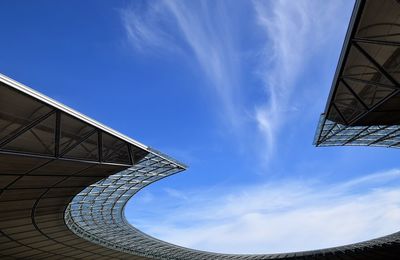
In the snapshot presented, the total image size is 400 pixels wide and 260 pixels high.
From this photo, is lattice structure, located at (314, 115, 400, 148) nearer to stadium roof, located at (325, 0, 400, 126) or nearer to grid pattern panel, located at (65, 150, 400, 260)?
stadium roof, located at (325, 0, 400, 126)

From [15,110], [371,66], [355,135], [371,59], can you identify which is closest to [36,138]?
[15,110]

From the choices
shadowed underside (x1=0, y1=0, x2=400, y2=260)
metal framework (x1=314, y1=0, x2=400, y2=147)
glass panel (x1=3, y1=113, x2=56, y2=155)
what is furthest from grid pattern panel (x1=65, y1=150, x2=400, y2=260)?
metal framework (x1=314, y1=0, x2=400, y2=147)

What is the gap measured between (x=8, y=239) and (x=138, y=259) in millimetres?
26415

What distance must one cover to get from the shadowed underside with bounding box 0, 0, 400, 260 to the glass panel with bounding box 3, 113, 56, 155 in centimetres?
4

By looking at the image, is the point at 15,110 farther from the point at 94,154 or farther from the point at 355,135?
the point at 355,135

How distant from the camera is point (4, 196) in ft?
67.9

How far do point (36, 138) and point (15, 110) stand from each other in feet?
11.3

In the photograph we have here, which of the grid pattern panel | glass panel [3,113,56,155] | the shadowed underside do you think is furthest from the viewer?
the grid pattern panel

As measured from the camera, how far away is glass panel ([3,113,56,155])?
1585 centimetres

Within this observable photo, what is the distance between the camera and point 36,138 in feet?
55.1

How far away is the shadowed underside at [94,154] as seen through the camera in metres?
13.5

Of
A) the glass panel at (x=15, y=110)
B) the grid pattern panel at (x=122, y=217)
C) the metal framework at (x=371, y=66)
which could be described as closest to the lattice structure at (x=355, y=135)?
the metal framework at (x=371, y=66)

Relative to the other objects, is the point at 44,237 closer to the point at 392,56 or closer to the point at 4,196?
the point at 4,196

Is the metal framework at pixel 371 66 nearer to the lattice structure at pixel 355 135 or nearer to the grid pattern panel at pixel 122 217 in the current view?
the lattice structure at pixel 355 135
